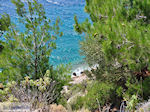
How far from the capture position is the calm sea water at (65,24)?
20.8 m

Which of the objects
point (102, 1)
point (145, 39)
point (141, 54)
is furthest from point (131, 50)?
point (102, 1)

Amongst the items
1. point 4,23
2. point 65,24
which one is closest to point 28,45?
point 4,23

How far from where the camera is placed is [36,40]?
24.4 ft

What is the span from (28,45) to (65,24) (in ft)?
71.1

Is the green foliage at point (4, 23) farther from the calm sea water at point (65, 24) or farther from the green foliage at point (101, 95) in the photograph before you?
the green foliage at point (101, 95)

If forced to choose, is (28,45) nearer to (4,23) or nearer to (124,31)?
(4,23)

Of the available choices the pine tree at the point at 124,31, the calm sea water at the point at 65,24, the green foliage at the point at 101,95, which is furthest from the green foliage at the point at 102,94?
the calm sea water at the point at 65,24

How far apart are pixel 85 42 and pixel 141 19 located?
149 inches

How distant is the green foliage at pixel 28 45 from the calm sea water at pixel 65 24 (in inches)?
95.6

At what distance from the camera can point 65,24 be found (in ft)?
93.8

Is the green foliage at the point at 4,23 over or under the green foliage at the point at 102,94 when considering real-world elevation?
over

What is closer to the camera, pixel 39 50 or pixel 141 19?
pixel 141 19

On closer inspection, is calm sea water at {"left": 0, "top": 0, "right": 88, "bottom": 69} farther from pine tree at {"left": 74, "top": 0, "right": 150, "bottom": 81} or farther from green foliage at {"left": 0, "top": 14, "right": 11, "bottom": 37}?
pine tree at {"left": 74, "top": 0, "right": 150, "bottom": 81}

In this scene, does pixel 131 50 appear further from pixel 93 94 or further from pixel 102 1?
pixel 93 94
